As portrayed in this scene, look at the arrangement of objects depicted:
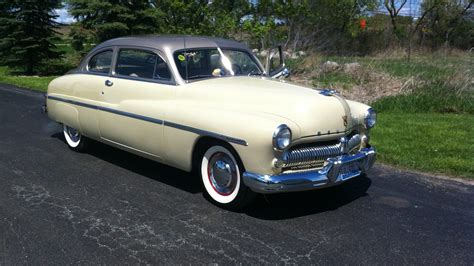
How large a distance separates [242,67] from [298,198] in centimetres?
174

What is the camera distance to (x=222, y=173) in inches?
187

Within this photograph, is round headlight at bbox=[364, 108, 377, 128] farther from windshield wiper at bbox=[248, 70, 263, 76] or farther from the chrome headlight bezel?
windshield wiper at bbox=[248, 70, 263, 76]

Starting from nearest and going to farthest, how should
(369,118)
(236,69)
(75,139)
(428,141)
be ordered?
(369,118), (236,69), (75,139), (428,141)

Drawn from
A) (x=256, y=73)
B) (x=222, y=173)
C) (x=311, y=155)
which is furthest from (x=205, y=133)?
Answer: (x=256, y=73)

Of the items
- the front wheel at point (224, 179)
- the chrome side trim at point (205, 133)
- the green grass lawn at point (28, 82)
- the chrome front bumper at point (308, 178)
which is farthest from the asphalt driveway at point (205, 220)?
the green grass lawn at point (28, 82)

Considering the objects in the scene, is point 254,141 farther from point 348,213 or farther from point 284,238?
point 348,213

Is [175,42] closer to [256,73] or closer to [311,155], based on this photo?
[256,73]

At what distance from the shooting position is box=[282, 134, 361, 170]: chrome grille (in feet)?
14.5

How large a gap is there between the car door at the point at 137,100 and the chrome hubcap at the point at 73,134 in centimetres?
97

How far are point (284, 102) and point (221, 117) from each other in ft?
2.01

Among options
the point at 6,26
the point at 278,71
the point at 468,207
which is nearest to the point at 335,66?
the point at 278,71

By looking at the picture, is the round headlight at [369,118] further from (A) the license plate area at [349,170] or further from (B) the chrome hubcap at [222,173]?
(B) the chrome hubcap at [222,173]

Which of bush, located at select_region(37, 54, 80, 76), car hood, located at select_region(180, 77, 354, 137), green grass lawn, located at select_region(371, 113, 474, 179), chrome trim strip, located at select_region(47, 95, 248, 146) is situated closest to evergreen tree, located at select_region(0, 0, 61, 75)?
bush, located at select_region(37, 54, 80, 76)

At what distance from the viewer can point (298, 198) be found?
510 cm
